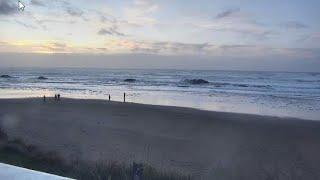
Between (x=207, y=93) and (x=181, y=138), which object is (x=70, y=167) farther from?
(x=207, y=93)

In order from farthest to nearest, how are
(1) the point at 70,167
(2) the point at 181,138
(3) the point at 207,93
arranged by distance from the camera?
1. (3) the point at 207,93
2. (2) the point at 181,138
3. (1) the point at 70,167

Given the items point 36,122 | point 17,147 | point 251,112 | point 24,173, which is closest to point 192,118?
point 251,112

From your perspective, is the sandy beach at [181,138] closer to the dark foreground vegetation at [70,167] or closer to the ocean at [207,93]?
the dark foreground vegetation at [70,167]

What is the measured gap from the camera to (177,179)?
7.89m

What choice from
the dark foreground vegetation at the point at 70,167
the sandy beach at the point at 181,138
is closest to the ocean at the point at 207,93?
the sandy beach at the point at 181,138

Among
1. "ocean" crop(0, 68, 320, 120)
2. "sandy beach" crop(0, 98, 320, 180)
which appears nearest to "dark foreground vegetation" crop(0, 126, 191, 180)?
"sandy beach" crop(0, 98, 320, 180)

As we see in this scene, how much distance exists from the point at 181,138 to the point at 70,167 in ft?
28.8

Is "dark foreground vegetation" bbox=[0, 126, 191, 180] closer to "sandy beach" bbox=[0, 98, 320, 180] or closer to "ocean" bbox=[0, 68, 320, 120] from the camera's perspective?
"sandy beach" bbox=[0, 98, 320, 180]

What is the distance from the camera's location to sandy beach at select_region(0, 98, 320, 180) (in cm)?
1139

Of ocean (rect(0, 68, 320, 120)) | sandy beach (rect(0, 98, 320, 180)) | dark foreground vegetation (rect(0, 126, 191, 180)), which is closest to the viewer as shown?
dark foreground vegetation (rect(0, 126, 191, 180))

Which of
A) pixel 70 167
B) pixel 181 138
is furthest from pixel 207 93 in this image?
pixel 70 167

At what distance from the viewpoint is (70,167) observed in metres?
8.88

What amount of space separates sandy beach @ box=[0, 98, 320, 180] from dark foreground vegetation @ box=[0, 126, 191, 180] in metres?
1.14

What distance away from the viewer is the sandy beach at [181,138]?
448 inches
